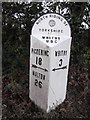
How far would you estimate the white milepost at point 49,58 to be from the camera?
309cm

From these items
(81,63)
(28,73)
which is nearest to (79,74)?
(81,63)

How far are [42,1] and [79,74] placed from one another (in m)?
0.93

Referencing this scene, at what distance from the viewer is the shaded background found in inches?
128

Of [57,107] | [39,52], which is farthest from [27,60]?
[57,107]

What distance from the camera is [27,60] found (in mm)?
3262

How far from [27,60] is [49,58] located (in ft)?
1.05

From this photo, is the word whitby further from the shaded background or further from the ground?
the ground

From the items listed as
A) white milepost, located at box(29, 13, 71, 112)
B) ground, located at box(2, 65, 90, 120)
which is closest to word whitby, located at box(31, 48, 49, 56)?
white milepost, located at box(29, 13, 71, 112)

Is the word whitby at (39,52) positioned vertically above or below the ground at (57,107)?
above

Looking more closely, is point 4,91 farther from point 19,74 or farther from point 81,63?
point 81,63

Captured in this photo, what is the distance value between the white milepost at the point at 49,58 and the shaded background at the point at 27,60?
0.09 meters

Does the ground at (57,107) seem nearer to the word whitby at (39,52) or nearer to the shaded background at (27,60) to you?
the shaded background at (27,60)

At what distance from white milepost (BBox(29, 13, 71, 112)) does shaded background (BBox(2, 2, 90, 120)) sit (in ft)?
0.29

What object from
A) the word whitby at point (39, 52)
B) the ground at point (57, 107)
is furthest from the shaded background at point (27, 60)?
the word whitby at point (39, 52)
